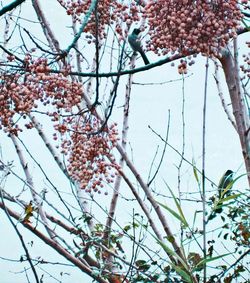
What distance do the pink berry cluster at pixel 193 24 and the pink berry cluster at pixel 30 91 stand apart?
34 cm

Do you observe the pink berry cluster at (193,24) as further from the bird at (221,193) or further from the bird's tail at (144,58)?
the bird's tail at (144,58)

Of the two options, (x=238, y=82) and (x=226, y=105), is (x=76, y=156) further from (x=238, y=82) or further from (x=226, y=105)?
(x=226, y=105)

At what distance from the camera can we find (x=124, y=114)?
3049 millimetres

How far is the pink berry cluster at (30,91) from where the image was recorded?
1.65 m

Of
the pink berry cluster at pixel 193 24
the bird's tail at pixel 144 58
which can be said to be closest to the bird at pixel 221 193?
the pink berry cluster at pixel 193 24

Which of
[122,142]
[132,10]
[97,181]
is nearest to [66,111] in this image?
[97,181]

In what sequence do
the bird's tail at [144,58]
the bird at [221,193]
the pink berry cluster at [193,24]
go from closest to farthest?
the pink berry cluster at [193,24] → the bird at [221,193] → the bird's tail at [144,58]

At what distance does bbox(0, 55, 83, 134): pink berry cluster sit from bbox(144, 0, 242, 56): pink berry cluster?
344mm

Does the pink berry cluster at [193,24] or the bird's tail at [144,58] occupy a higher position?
the bird's tail at [144,58]

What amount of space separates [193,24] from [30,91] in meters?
0.50

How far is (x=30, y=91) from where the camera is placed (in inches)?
65.6

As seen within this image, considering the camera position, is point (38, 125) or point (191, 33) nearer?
point (191, 33)

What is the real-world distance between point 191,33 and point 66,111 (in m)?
0.58

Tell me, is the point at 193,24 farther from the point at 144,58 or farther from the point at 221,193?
the point at 144,58
